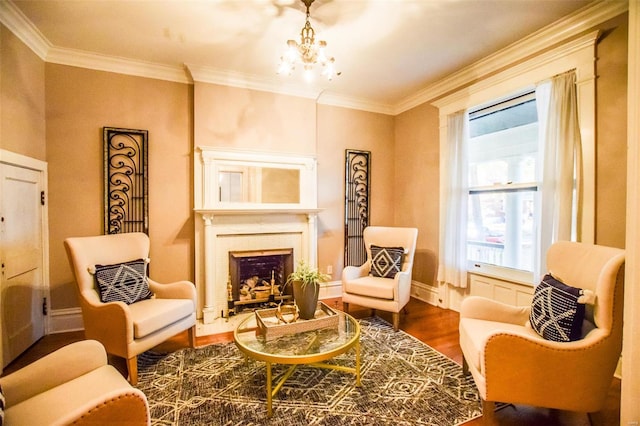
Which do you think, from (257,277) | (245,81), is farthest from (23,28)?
(257,277)

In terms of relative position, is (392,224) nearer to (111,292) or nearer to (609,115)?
(609,115)

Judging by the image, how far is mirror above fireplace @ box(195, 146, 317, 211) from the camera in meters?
3.42

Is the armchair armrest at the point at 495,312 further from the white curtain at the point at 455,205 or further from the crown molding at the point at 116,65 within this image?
the crown molding at the point at 116,65

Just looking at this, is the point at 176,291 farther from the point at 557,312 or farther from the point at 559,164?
the point at 559,164

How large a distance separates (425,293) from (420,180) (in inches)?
62.4

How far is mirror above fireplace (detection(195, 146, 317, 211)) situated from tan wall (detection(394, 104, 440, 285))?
1460 millimetres

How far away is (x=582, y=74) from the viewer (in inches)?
94.4

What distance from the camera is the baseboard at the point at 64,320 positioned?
2977 millimetres

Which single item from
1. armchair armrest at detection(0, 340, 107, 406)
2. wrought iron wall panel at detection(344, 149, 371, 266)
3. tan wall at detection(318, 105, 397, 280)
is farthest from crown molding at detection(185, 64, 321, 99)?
armchair armrest at detection(0, 340, 107, 406)

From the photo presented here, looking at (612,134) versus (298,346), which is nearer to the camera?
(298,346)

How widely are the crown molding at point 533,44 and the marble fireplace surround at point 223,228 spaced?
214cm

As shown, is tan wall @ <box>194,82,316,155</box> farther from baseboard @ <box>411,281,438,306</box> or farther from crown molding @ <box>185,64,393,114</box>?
baseboard @ <box>411,281,438,306</box>

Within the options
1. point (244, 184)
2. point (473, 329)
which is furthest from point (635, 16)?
point (244, 184)

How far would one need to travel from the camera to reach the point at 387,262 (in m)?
3.39
